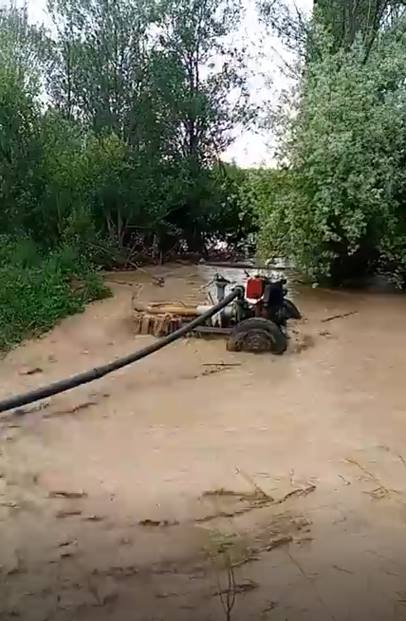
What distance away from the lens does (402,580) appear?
1719 mm

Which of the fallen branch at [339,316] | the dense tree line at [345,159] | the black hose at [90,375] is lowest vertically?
the fallen branch at [339,316]

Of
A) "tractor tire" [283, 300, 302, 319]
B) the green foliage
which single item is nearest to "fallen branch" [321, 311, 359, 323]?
"tractor tire" [283, 300, 302, 319]

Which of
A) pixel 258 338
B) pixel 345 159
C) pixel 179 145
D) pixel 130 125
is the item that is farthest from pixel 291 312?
pixel 130 125

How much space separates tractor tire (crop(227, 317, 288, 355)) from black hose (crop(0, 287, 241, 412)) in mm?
284

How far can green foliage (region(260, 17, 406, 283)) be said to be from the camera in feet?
24.5

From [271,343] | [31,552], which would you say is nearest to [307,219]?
[271,343]

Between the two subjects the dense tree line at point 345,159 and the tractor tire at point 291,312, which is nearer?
the tractor tire at point 291,312

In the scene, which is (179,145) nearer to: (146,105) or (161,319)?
(146,105)

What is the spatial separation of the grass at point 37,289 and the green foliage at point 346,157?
223cm

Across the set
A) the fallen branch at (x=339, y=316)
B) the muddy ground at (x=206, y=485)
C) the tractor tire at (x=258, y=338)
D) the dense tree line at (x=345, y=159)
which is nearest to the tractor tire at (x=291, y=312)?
the fallen branch at (x=339, y=316)

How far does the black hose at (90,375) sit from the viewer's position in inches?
144

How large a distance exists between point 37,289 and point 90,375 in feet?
9.73

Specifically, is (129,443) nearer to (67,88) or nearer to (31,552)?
(31,552)

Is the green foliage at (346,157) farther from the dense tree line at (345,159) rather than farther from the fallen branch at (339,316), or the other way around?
the fallen branch at (339,316)
